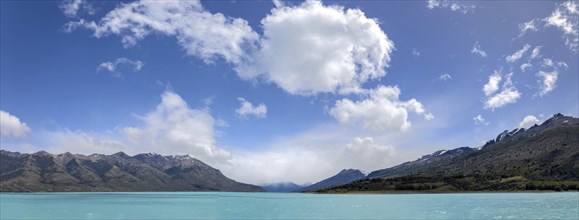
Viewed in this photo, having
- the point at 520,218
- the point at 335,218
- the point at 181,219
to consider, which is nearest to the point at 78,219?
the point at 181,219

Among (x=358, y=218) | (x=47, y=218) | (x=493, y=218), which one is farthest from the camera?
(x=47, y=218)

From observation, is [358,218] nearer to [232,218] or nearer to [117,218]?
[232,218]

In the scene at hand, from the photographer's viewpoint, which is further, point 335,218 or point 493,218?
point 335,218

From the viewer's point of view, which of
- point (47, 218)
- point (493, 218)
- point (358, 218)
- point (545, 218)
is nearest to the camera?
point (545, 218)

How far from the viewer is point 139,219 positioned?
3462 inches

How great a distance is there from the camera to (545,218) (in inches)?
2788

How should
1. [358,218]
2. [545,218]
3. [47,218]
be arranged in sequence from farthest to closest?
[47,218] → [358,218] → [545,218]

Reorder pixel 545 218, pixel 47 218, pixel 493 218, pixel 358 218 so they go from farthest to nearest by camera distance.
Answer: pixel 47 218 < pixel 358 218 < pixel 493 218 < pixel 545 218

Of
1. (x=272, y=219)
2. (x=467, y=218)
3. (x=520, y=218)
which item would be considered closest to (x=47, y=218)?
(x=272, y=219)

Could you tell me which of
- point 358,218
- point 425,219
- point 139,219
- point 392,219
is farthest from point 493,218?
point 139,219

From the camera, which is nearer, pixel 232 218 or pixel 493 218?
pixel 493 218

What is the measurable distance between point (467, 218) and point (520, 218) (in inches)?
329

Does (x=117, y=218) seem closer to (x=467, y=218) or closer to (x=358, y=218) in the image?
(x=358, y=218)

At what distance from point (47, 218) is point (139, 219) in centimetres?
1909
